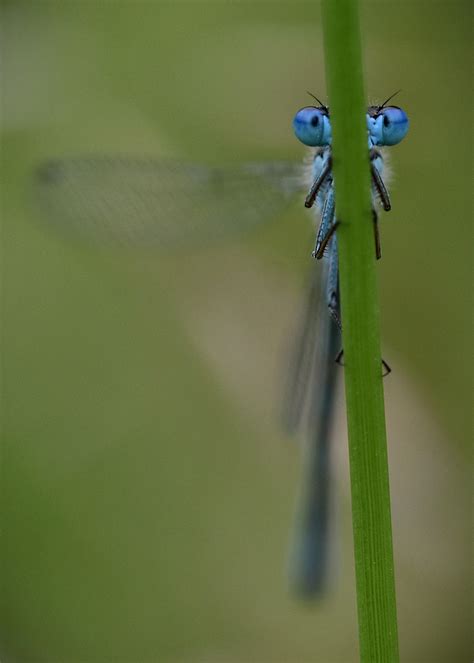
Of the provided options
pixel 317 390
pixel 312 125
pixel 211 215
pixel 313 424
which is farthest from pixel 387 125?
pixel 211 215

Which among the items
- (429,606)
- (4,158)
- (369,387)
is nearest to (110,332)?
(4,158)

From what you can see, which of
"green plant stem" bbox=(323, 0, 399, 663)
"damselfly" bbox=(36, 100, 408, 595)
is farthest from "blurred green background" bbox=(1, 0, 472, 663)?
"green plant stem" bbox=(323, 0, 399, 663)

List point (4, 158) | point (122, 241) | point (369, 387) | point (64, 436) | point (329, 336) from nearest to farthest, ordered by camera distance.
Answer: point (369, 387)
point (329, 336)
point (122, 241)
point (64, 436)
point (4, 158)

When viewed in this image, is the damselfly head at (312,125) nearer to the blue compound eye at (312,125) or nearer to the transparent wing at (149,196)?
the blue compound eye at (312,125)

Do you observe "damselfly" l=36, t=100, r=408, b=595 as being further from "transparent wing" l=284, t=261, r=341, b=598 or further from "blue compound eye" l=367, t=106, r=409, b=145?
"blue compound eye" l=367, t=106, r=409, b=145

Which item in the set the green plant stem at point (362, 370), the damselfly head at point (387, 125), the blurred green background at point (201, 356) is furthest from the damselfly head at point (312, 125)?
the blurred green background at point (201, 356)

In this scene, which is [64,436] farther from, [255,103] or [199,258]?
[255,103]
